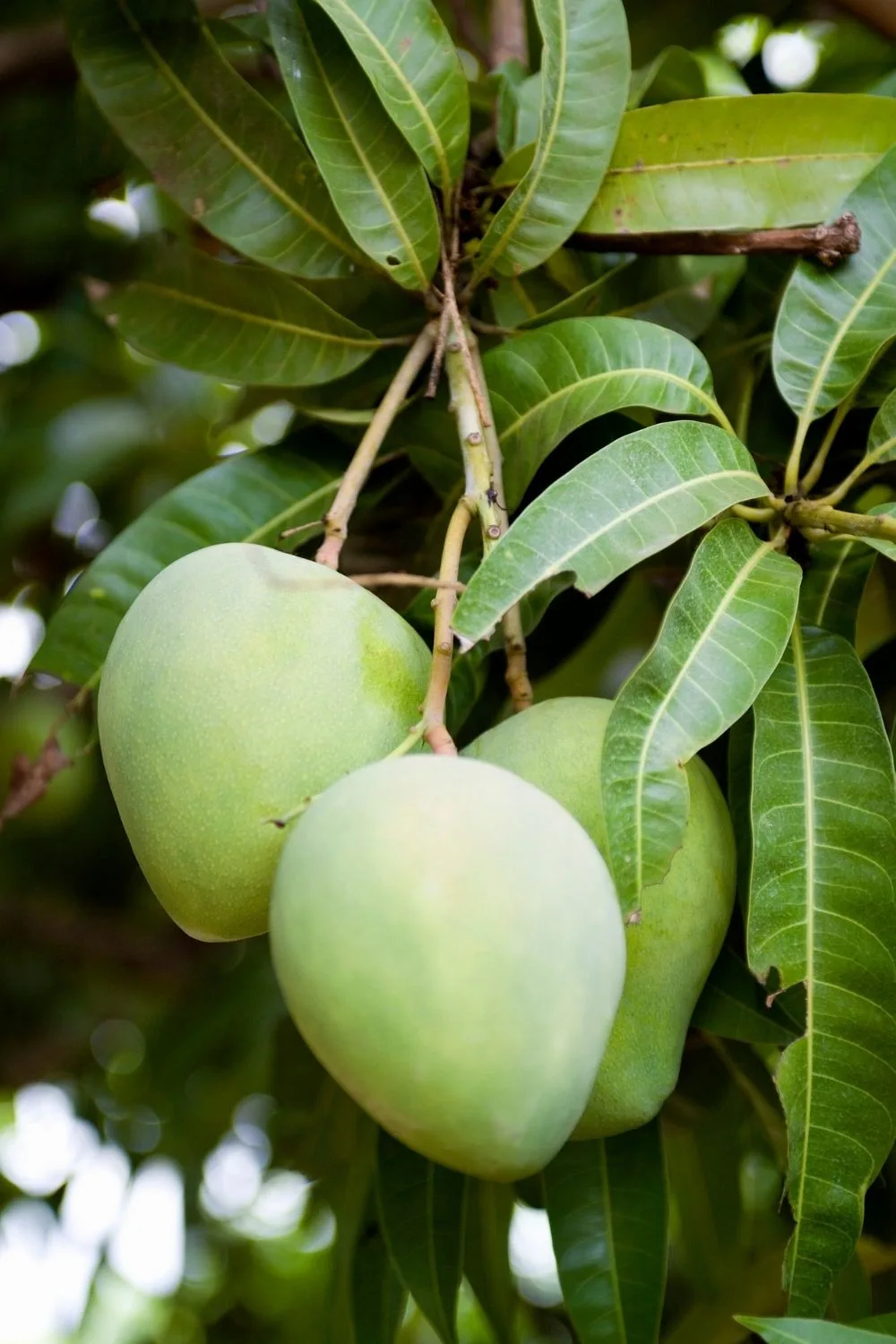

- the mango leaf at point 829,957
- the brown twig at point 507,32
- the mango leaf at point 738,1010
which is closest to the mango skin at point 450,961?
the mango leaf at point 829,957

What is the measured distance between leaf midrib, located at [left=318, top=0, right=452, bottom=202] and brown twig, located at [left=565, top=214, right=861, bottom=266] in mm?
108

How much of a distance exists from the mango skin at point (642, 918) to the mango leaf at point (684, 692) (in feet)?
0.14

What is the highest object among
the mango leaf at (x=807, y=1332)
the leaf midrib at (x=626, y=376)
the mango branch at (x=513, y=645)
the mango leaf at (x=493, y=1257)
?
the leaf midrib at (x=626, y=376)

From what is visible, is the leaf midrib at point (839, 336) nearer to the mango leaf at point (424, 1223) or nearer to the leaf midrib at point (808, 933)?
the leaf midrib at point (808, 933)

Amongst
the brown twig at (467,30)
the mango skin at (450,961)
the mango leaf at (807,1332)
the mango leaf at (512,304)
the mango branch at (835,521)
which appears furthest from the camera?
the brown twig at (467,30)

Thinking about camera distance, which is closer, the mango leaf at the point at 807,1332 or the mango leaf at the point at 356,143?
the mango leaf at the point at 807,1332

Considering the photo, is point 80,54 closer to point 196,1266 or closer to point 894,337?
point 894,337

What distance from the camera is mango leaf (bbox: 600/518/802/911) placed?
2.08 ft

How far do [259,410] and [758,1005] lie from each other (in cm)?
83

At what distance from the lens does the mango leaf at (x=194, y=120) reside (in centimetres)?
95

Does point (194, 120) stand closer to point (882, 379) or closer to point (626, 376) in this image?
point (626, 376)

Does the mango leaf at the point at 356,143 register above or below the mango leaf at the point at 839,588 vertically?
above

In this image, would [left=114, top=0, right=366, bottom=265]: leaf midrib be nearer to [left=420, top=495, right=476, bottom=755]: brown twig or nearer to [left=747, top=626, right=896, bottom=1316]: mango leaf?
[left=420, top=495, right=476, bottom=755]: brown twig

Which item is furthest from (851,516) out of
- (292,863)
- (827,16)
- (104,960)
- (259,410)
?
(104,960)
